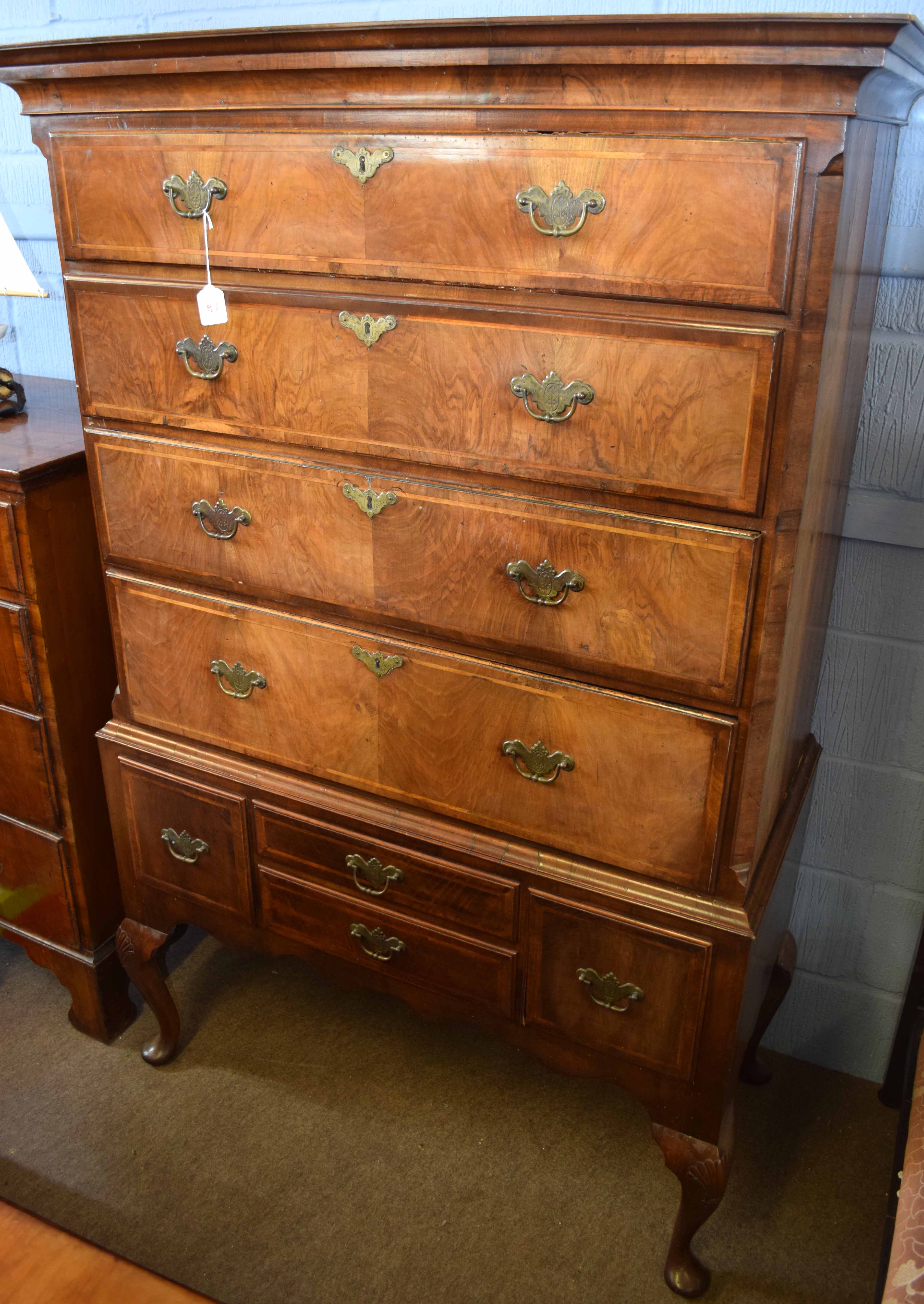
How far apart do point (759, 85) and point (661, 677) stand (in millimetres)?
664

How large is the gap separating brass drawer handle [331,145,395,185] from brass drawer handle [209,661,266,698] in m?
0.73

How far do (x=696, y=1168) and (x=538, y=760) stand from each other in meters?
0.66

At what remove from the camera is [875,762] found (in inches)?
74.9

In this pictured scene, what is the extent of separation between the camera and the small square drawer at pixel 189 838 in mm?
→ 1787

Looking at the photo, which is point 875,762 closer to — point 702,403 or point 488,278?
point 702,403

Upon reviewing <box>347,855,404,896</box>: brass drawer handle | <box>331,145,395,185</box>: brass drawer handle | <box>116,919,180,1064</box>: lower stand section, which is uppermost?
<box>331,145,395,185</box>: brass drawer handle

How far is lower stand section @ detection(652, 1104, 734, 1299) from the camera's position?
61.1 inches

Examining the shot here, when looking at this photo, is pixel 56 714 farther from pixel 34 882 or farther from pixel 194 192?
pixel 194 192

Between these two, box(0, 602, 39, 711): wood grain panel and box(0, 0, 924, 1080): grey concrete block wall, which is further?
box(0, 602, 39, 711): wood grain panel

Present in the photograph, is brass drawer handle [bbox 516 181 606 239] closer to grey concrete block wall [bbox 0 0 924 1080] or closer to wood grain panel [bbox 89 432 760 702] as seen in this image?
wood grain panel [bbox 89 432 760 702]

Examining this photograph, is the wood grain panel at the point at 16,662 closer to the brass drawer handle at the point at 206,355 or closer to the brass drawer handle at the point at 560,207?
the brass drawer handle at the point at 206,355

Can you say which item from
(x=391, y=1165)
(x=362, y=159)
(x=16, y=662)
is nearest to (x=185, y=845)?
(x=16, y=662)

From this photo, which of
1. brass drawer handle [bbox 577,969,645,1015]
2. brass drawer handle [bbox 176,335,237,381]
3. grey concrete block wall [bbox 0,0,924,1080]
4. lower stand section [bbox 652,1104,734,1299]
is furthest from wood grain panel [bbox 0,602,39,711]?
lower stand section [bbox 652,1104,734,1299]

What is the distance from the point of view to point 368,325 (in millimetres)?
1354
